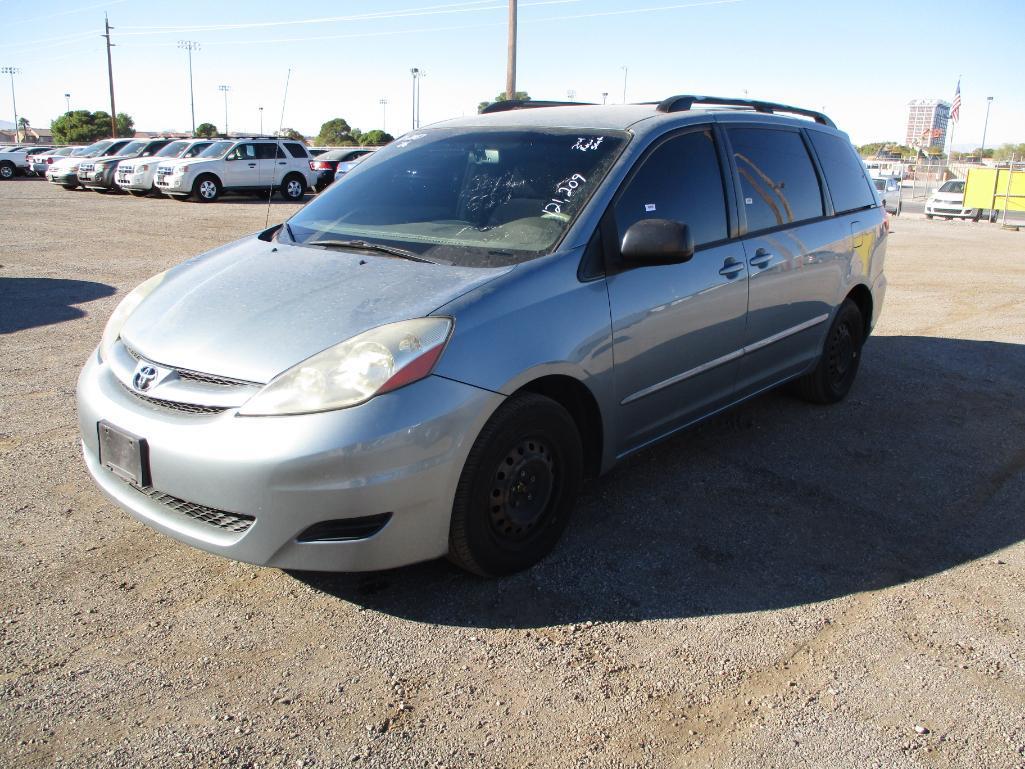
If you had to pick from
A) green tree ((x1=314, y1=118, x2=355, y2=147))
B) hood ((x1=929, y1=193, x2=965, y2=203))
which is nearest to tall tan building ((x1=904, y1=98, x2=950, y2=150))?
green tree ((x1=314, y1=118, x2=355, y2=147))

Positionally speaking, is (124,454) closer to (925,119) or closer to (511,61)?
(511,61)

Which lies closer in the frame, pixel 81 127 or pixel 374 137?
pixel 374 137

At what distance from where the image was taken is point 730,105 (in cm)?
488

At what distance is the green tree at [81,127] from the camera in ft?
244

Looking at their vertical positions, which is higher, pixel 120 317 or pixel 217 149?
pixel 120 317

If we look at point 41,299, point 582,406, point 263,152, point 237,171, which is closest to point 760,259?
point 582,406

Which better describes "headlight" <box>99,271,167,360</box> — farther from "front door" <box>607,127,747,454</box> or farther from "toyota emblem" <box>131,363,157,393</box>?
"front door" <box>607,127,747,454</box>

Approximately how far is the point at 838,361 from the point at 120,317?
4.30 metres

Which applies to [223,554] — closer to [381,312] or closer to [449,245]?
[381,312]

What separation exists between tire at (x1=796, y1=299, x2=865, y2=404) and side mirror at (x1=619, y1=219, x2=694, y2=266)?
2.31 m

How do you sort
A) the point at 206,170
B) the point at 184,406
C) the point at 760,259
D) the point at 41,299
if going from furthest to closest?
1. the point at 206,170
2. the point at 41,299
3. the point at 760,259
4. the point at 184,406

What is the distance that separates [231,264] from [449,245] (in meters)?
0.96

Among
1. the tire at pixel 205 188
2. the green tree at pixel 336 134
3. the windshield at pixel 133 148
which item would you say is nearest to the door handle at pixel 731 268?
the tire at pixel 205 188

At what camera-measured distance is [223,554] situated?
9.36 feet
